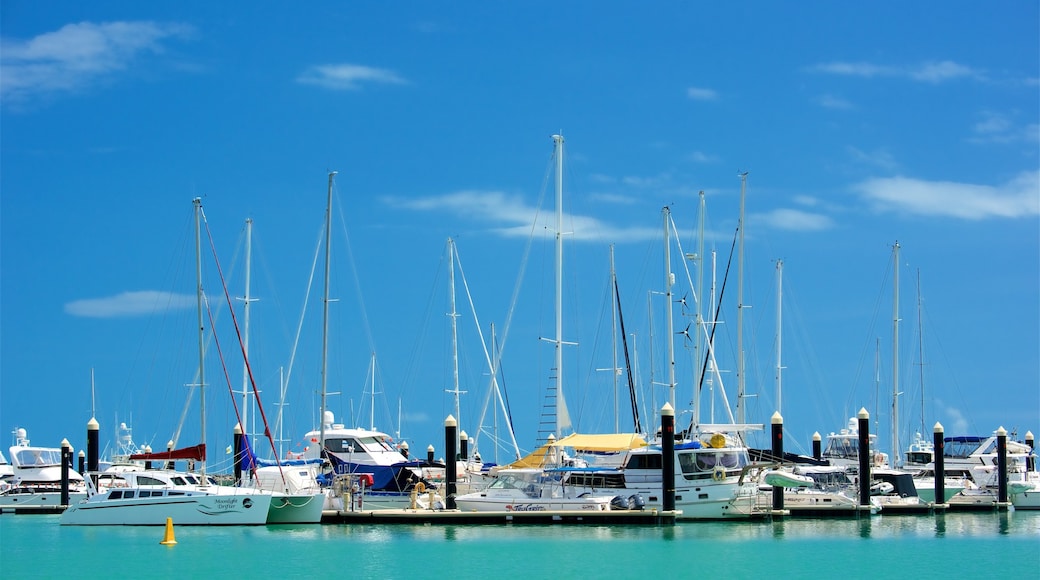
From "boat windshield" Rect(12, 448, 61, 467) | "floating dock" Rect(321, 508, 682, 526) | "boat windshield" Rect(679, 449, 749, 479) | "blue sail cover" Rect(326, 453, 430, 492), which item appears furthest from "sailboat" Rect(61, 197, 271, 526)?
"boat windshield" Rect(12, 448, 61, 467)

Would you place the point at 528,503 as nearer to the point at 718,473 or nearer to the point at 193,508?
the point at 718,473

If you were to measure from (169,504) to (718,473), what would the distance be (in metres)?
18.1

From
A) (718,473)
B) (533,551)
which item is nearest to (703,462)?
(718,473)

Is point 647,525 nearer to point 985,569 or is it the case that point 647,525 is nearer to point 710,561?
point 710,561

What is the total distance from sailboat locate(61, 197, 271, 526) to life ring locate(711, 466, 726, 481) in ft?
48.2

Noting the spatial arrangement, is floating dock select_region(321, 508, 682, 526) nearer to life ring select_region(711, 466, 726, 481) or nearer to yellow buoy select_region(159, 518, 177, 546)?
life ring select_region(711, 466, 726, 481)

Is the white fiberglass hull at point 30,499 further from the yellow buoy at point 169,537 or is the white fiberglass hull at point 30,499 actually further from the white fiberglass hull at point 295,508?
the yellow buoy at point 169,537

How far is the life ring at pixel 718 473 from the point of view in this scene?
43.6 metres

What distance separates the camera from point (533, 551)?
119 ft

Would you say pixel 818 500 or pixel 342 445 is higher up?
pixel 342 445

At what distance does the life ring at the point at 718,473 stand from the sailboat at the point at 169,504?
14703 millimetres

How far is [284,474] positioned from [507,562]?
12.4 metres

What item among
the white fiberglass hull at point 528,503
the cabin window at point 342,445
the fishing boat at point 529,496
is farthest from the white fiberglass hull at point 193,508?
the cabin window at point 342,445

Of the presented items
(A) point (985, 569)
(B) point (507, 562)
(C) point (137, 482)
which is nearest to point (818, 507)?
(A) point (985, 569)
